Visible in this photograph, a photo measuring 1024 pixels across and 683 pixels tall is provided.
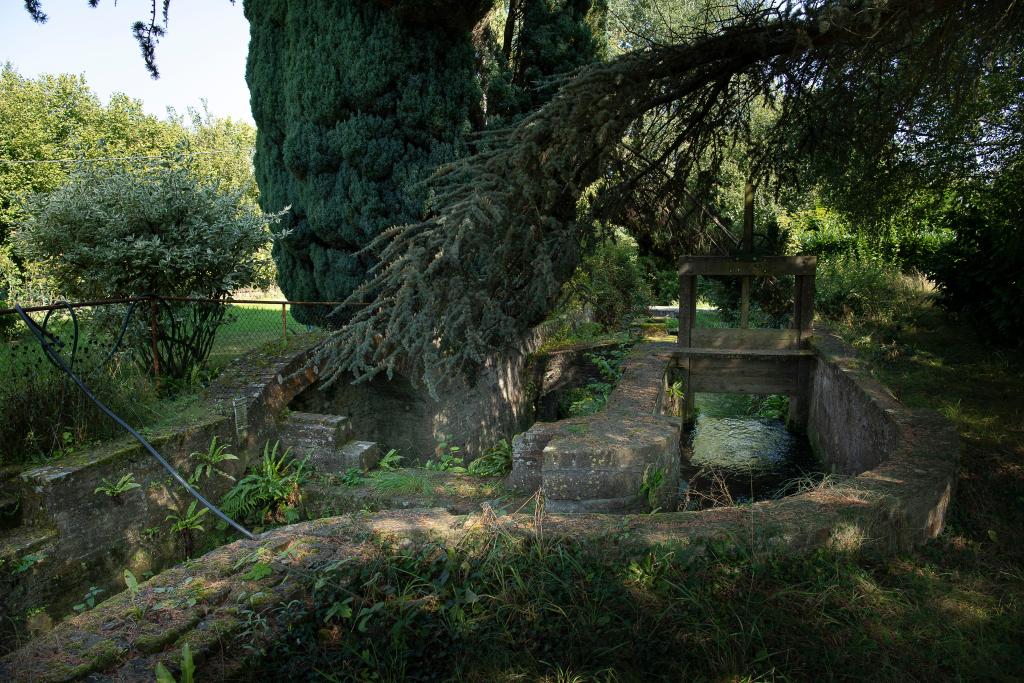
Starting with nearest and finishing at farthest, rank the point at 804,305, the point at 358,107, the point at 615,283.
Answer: the point at 358,107
the point at 804,305
the point at 615,283

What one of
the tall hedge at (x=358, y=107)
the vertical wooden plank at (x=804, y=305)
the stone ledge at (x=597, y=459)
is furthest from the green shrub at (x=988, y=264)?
the tall hedge at (x=358, y=107)

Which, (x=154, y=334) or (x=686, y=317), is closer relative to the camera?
(x=154, y=334)

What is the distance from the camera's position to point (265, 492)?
613 cm

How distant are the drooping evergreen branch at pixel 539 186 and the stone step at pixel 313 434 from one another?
6.66ft

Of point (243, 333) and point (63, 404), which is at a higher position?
point (243, 333)

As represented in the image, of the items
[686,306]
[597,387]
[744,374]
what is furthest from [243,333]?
[744,374]

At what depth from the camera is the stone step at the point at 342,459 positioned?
6.68 m

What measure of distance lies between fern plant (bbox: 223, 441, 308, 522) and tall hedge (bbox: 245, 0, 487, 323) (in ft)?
10.3

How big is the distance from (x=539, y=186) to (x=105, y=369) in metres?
4.20

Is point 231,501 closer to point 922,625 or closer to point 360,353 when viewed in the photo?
point 360,353

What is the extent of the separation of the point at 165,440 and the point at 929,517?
18.6 ft

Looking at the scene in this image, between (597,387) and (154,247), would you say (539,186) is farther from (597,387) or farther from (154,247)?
(597,387)

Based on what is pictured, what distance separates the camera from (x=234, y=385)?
268 inches

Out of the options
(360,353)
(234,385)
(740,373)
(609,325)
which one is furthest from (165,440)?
(609,325)
